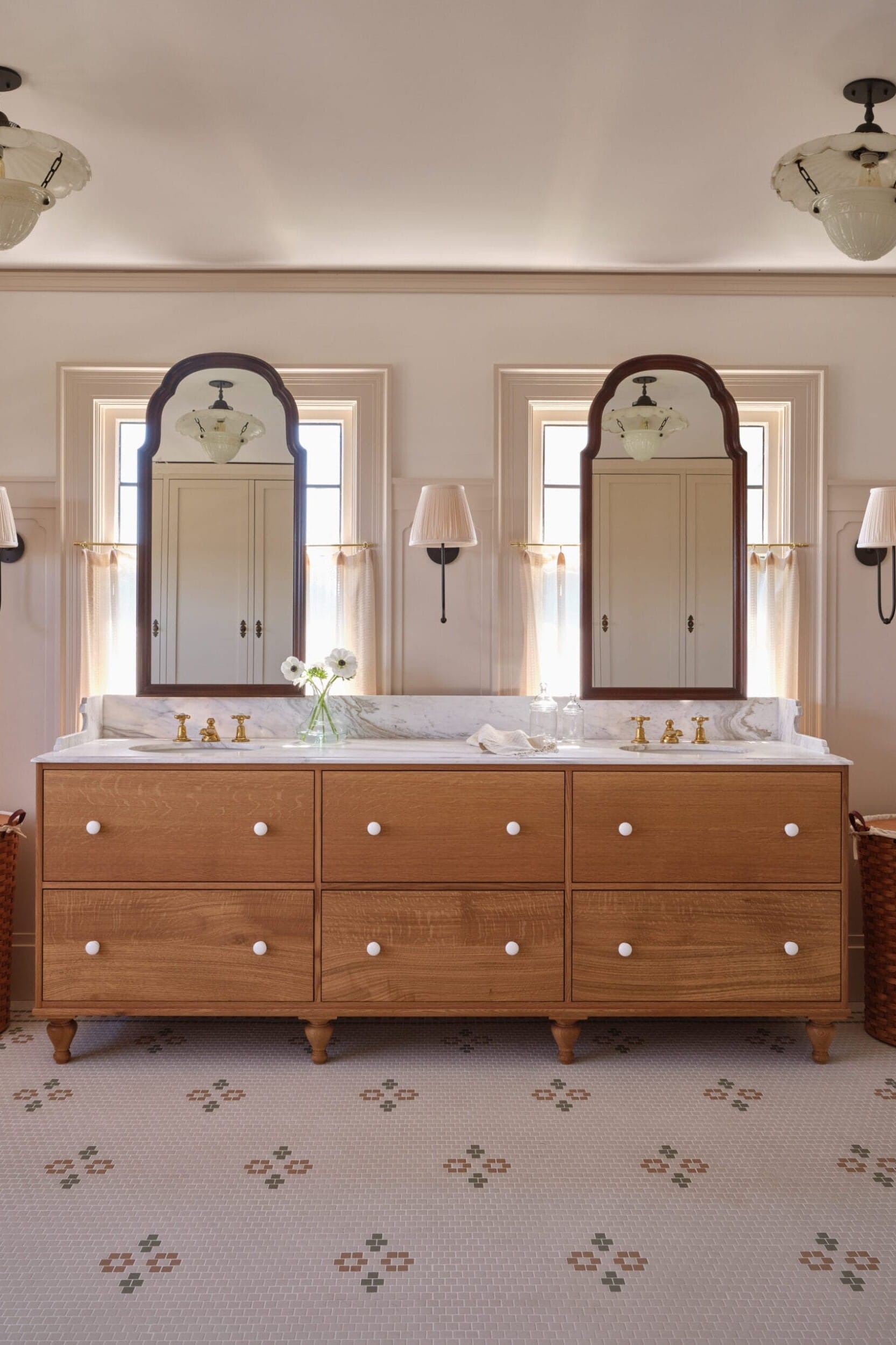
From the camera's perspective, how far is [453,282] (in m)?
Result: 3.05

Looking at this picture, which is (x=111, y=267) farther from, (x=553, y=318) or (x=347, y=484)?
(x=553, y=318)

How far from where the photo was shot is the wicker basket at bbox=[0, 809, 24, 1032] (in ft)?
8.85

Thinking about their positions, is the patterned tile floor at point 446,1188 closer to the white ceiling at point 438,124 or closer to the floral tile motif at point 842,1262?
the floral tile motif at point 842,1262

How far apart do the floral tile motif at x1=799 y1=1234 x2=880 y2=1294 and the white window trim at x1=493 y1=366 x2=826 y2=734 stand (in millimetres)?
1713

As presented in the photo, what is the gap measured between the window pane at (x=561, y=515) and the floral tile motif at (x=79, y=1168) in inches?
90.0

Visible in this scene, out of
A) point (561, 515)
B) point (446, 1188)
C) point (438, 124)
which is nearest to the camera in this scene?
point (446, 1188)

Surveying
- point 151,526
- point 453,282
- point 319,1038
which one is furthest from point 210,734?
point 453,282

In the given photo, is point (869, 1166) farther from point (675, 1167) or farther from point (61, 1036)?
point (61, 1036)

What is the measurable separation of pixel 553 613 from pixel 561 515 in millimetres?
366

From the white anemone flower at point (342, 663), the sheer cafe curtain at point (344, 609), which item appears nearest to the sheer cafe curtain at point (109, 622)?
the sheer cafe curtain at point (344, 609)

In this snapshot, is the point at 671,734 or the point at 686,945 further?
the point at 671,734

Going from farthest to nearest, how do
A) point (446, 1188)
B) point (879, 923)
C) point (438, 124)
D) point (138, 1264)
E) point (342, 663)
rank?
1. point (342, 663)
2. point (879, 923)
3. point (438, 124)
4. point (446, 1188)
5. point (138, 1264)

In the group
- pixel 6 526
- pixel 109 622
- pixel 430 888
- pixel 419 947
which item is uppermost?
pixel 6 526

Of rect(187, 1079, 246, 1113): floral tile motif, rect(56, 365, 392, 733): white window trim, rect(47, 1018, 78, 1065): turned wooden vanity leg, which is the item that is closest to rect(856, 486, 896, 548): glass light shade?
rect(56, 365, 392, 733): white window trim
